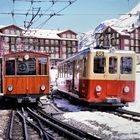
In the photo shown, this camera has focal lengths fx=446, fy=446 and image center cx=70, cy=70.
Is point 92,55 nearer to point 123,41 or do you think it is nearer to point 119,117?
point 119,117

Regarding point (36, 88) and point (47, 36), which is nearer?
point (36, 88)

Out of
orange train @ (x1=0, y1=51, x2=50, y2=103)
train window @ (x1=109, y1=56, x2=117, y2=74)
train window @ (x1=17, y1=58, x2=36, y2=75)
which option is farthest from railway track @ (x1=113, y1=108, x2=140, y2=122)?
train window @ (x1=17, y1=58, x2=36, y2=75)

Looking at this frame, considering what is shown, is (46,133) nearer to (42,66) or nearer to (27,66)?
(27,66)

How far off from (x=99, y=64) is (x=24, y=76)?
438 centimetres

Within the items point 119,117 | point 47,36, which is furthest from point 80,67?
point 47,36

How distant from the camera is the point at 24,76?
72.8 feet

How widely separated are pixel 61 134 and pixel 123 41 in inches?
3330

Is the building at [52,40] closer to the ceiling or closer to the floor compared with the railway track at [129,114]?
closer to the ceiling

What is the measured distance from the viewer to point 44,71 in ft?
74.3

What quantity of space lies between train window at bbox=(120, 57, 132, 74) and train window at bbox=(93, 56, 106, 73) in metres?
0.92

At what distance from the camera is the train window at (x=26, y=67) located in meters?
22.2

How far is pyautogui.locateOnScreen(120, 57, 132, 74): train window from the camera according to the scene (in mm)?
20156

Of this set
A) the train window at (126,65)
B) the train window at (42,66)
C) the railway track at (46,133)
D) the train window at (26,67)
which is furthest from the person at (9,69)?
the railway track at (46,133)

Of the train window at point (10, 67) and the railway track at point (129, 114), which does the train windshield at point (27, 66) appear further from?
the railway track at point (129, 114)
